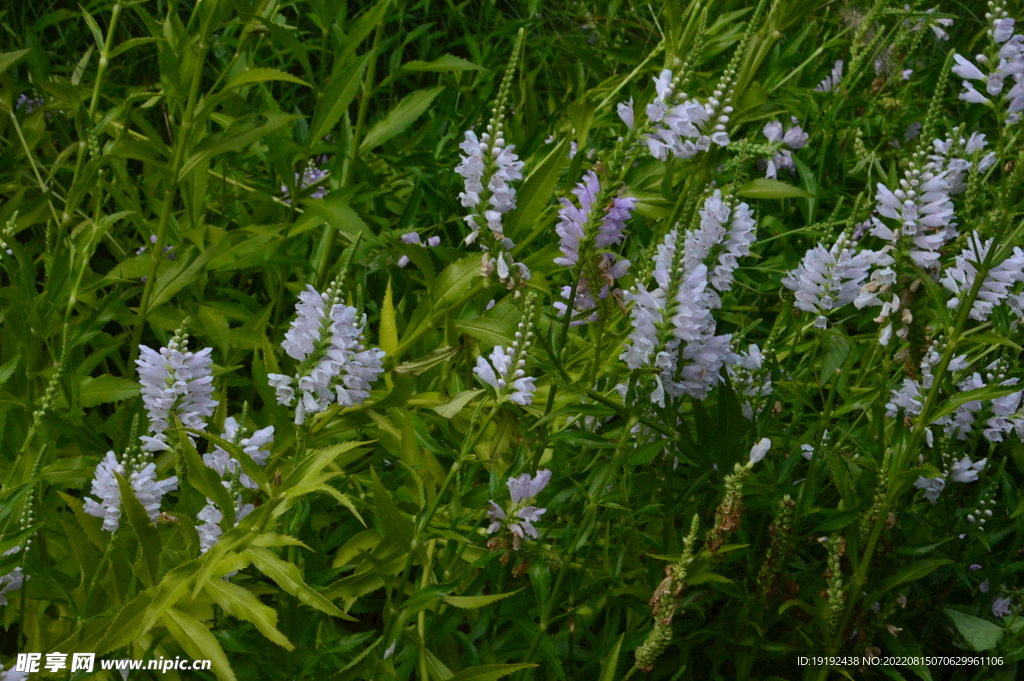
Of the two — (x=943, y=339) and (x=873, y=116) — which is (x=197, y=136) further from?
(x=873, y=116)

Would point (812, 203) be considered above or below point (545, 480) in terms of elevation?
above

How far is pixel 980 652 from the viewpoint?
5.87 ft

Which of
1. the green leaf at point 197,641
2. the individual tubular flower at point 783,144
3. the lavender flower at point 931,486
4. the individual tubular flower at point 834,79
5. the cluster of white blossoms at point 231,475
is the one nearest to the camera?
the green leaf at point 197,641

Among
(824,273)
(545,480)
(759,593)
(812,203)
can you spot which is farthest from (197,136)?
(812,203)

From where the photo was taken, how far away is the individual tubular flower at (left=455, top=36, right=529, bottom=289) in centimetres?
136

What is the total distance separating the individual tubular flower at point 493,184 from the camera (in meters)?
1.36

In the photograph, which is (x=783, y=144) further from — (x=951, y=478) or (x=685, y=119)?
(x=685, y=119)

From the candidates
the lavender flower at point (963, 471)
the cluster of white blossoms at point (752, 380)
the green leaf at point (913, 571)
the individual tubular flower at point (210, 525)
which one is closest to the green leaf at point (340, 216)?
the individual tubular flower at point (210, 525)

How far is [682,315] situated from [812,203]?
1450 mm

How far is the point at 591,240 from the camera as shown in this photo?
139cm

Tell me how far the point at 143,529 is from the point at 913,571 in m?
1.30

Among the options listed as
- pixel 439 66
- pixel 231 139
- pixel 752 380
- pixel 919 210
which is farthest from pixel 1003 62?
pixel 231 139

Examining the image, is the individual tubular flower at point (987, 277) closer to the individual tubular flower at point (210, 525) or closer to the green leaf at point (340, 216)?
the green leaf at point (340, 216)

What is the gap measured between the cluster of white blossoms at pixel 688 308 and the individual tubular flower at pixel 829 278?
0.22 meters
